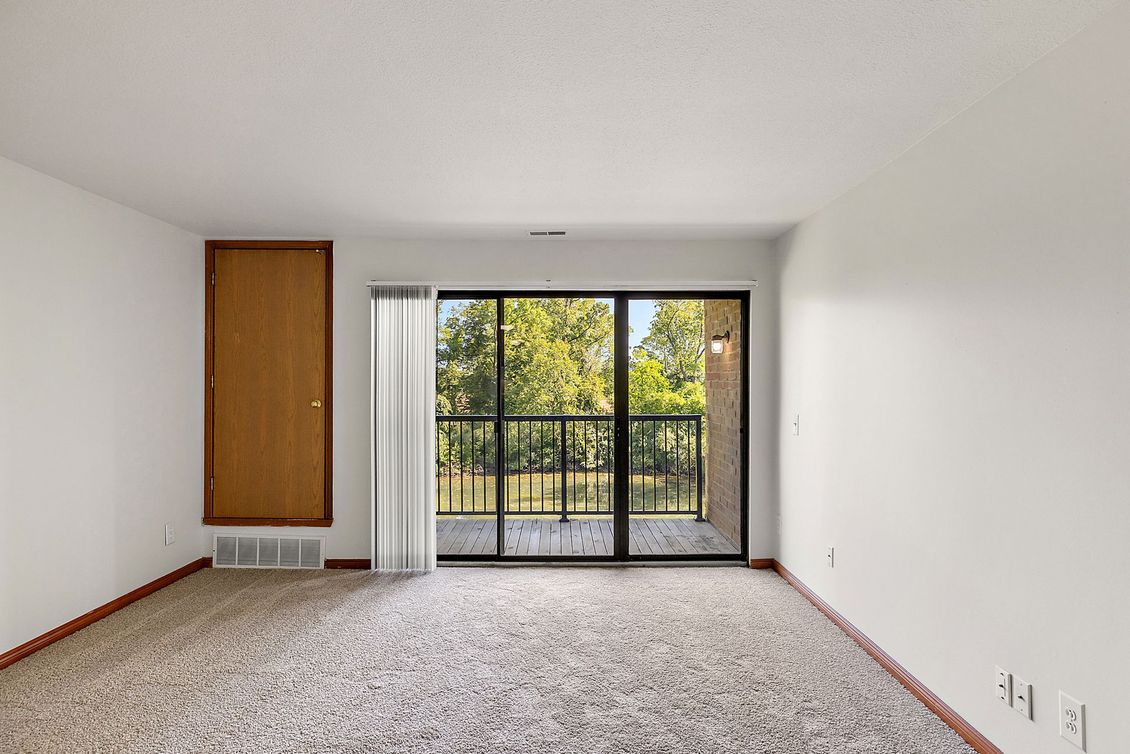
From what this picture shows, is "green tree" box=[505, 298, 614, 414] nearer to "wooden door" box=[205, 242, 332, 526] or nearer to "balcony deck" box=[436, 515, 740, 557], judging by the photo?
"balcony deck" box=[436, 515, 740, 557]

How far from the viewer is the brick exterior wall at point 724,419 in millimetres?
4309

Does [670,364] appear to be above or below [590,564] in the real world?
above

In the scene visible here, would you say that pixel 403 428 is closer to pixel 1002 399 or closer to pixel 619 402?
pixel 619 402

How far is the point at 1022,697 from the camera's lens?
1914 mm

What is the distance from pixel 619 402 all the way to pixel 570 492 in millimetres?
878

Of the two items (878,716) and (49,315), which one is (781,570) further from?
(49,315)

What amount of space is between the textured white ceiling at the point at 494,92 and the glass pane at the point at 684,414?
125 cm

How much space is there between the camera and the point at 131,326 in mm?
3477

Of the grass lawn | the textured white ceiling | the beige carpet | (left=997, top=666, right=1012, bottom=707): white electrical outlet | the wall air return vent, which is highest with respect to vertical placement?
the textured white ceiling

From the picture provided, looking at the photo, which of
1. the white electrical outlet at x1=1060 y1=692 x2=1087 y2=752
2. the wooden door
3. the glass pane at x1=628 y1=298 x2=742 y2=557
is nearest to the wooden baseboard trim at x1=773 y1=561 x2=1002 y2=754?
the white electrical outlet at x1=1060 y1=692 x2=1087 y2=752

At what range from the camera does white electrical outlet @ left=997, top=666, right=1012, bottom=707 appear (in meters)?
1.97

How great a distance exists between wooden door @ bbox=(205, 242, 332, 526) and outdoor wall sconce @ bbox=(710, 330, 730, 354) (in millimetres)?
2874

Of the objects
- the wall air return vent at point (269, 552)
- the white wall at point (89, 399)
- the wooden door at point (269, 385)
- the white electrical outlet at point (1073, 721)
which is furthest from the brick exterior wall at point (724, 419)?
the white wall at point (89, 399)

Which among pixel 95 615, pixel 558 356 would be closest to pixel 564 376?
pixel 558 356
